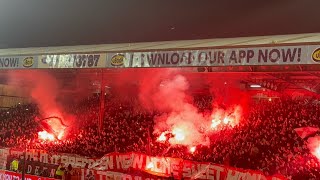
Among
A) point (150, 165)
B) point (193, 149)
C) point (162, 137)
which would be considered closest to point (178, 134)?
point (162, 137)

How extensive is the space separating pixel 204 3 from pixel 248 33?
167 centimetres

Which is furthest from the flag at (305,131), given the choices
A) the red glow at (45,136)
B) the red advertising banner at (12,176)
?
the red glow at (45,136)

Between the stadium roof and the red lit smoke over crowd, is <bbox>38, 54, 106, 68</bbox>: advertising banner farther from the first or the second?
the red lit smoke over crowd

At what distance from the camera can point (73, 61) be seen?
807 cm

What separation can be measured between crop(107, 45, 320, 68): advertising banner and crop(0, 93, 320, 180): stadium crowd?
331cm

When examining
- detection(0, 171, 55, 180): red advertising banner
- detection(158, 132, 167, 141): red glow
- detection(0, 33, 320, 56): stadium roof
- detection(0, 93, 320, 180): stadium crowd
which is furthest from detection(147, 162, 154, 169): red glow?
detection(0, 33, 320, 56): stadium roof

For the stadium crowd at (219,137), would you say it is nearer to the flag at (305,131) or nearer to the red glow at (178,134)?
the flag at (305,131)

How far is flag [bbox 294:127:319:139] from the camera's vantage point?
30.1 ft

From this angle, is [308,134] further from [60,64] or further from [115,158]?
[60,64]

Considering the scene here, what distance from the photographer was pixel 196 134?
11.3 metres

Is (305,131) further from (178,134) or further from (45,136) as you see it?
(45,136)

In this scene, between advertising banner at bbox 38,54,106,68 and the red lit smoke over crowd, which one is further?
the red lit smoke over crowd

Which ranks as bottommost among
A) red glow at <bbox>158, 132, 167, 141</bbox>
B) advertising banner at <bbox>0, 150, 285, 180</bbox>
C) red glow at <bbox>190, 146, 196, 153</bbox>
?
advertising banner at <bbox>0, 150, 285, 180</bbox>

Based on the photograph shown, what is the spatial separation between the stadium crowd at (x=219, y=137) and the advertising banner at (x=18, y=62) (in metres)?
3.43
